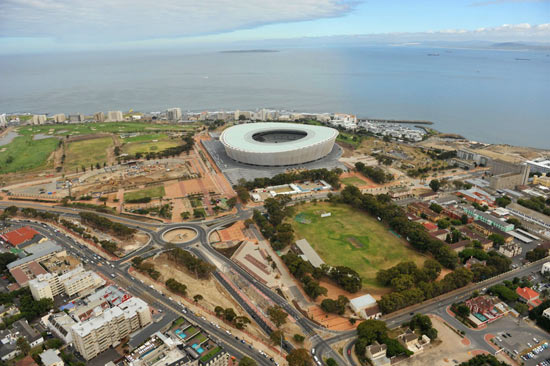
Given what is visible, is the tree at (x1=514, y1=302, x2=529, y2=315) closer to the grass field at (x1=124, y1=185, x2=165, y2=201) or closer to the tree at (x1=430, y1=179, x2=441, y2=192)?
the tree at (x1=430, y1=179, x2=441, y2=192)

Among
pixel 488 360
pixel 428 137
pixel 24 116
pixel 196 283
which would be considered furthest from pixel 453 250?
pixel 24 116

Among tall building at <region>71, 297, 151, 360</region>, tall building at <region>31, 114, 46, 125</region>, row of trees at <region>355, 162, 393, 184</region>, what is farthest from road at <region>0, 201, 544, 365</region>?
tall building at <region>31, 114, 46, 125</region>

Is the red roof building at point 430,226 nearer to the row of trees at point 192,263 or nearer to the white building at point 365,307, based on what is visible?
the white building at point 365,307

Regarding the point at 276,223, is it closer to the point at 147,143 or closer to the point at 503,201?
the point at 503,201

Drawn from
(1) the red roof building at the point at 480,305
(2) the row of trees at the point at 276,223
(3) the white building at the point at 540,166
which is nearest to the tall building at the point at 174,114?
(2) the row of trees at the point at 276,223

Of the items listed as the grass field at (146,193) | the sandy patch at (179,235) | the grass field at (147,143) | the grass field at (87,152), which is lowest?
the sandy patch at (179,235)

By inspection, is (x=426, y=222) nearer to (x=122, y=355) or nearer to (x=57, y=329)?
(x=122, y=355)

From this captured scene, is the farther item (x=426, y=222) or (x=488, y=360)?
(x=426, y=222)
